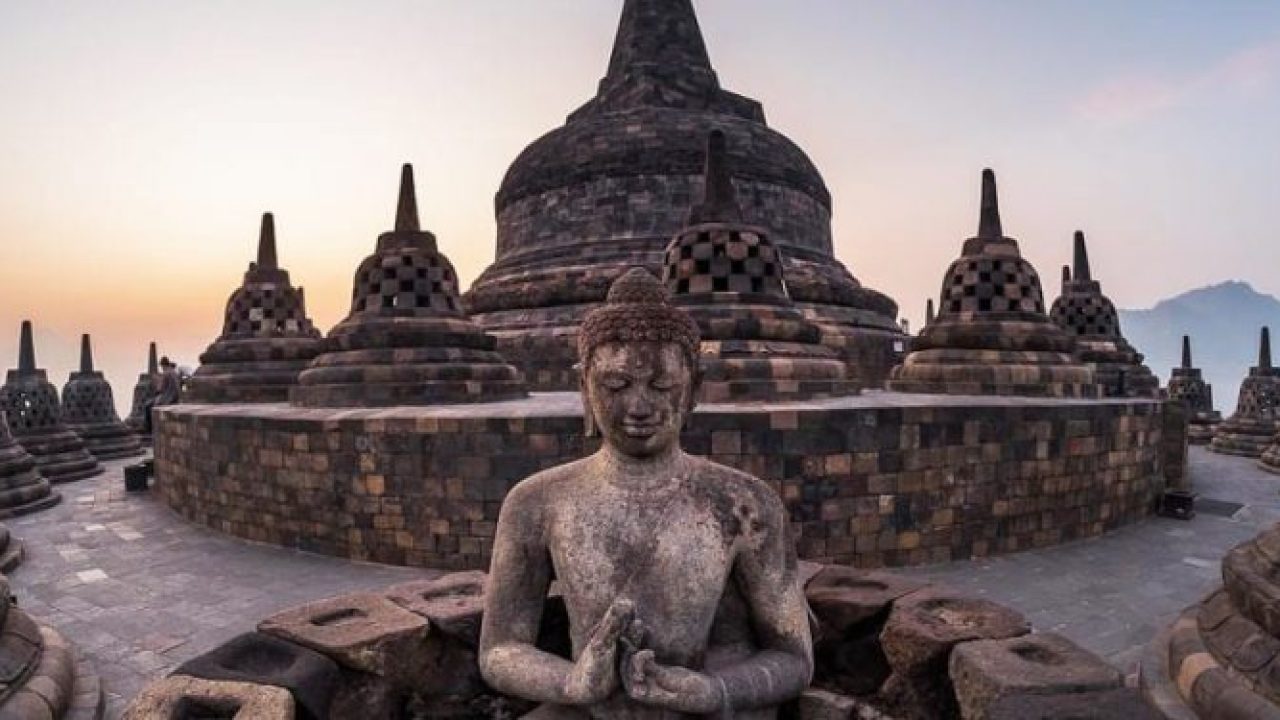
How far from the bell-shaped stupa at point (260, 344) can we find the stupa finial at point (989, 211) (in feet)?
42.7

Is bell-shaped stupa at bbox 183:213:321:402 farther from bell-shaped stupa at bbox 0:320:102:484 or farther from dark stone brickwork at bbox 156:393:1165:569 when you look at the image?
dark stone brickwork at bbox 156:393:1165:569

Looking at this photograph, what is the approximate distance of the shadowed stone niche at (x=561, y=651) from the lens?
224 centimetres

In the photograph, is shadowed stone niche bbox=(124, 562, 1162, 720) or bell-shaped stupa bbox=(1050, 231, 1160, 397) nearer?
shadowed stone niche bbox=(124, 562, 1162, 720)

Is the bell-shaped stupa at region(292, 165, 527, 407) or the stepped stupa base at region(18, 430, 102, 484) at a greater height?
the bell-shaped stupa at region(292, 165, 527, 407)

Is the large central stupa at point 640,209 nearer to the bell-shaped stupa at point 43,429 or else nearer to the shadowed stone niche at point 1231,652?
the bell-shaped stupa at point 43,429

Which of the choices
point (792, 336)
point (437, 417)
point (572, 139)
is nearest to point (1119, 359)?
point (792, 336)

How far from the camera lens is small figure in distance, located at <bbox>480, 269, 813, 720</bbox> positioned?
2.23m

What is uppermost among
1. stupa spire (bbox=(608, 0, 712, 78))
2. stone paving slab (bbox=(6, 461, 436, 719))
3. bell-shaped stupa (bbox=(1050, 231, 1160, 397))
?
stupa spire (bbox=(608, 0, 712, 78))

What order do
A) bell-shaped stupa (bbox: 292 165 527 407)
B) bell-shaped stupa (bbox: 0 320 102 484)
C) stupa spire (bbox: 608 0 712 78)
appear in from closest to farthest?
bell-shaped stupa (bbox: 292 165 527 407)
bell-shaped stupa (bbox: 0 320 102 484)
stupa spire (bbox: 608 0 712 78)

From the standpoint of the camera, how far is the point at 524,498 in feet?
8.11

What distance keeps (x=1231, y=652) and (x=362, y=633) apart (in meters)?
3.56

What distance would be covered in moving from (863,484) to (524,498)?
5779 millimetres

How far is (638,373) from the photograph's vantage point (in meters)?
2.34

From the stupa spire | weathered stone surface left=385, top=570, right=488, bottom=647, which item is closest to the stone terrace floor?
weathered stone surface left=385, top=570, right=488, bottom=647
